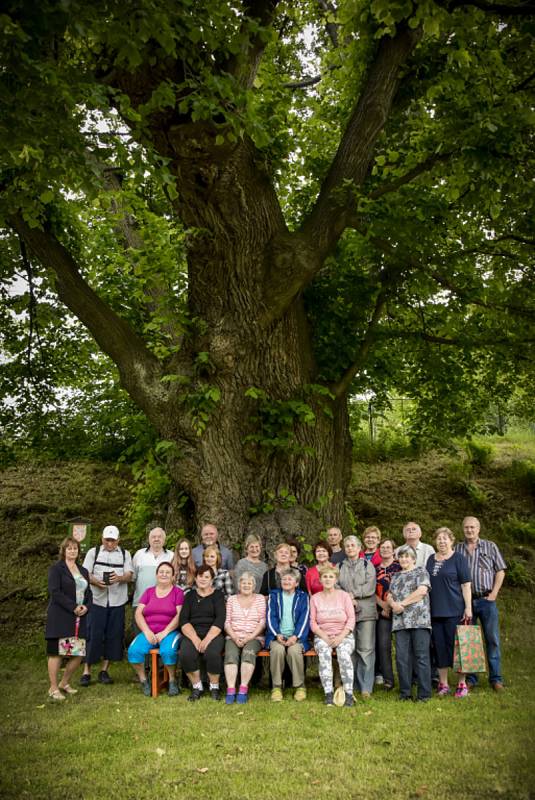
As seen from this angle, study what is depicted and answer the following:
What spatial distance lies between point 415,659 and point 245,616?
1.67 meters

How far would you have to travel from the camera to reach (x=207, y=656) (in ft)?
22.0

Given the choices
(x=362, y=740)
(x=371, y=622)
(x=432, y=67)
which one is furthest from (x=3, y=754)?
(x=432, y=67)

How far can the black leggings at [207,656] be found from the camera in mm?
6672

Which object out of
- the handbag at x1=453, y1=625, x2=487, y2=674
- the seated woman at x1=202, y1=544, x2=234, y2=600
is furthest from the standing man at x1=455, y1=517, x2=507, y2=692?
the seated woman at x1=202, y1=544, x2=234, y2=600

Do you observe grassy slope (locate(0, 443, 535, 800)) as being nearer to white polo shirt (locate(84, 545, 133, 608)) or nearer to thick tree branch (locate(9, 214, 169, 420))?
white polo shirt (locate(84, 545, 133, 608))

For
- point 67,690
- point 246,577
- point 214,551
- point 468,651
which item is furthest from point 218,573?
point 468,651

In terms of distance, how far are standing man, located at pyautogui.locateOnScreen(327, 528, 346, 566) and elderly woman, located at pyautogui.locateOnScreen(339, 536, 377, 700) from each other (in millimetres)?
457

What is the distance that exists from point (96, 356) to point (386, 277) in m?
6.00

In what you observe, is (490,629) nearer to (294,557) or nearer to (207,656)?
(294,557)

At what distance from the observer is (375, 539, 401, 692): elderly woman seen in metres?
7.06

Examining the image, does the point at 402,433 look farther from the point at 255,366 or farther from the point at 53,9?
the point at 53,9

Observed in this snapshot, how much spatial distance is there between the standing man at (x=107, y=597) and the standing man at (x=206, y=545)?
75cm

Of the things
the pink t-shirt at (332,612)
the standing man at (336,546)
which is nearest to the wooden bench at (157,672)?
the pink t-shirt at (332,612)

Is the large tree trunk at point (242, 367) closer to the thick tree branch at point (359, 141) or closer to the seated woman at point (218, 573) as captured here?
the thick tree branch at point (359, 141)
